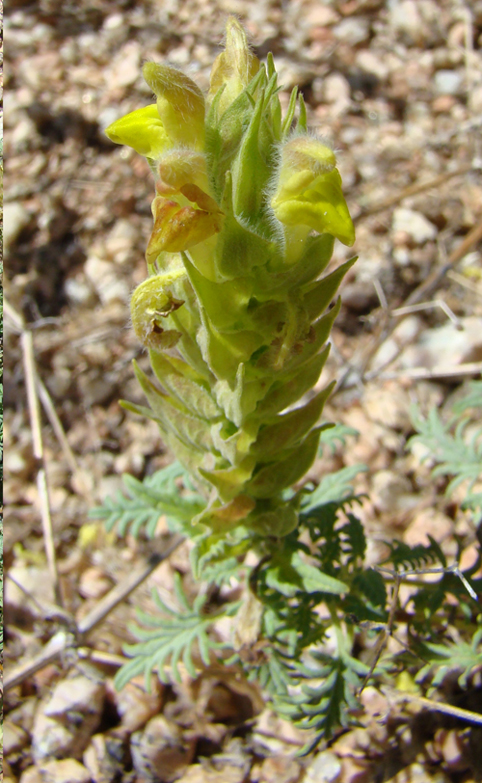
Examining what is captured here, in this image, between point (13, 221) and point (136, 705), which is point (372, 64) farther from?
point (136, 705)

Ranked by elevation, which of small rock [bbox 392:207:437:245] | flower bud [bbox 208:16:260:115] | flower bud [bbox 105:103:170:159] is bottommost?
small rock [bbox 392:207:437:245]

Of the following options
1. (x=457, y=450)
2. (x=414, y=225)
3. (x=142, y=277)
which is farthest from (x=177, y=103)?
(x=414, y=225)

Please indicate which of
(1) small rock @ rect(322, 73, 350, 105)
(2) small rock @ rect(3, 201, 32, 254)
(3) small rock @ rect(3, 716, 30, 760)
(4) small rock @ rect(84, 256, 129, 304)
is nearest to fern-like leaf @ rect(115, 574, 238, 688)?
(3) small rock @ rect(3, 716, 30, 760)

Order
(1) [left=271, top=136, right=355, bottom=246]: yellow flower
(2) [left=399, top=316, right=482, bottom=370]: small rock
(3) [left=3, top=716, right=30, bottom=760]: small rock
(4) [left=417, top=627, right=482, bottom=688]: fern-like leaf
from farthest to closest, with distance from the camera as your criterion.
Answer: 1. (2) [left=399, top=316, right=482, bottom=370]: small rock
2. (3) [left=3, top=716, right=30, bottom=760]: small rock
3. (4) [left=417, top=627, right=482, bottom=688]: fern-like leaf
4. (1) [left=271, top=136, right=355, bottom=246]: yellow flower

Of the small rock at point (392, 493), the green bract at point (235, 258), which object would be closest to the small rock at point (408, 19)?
the small rock at point (392, 493)

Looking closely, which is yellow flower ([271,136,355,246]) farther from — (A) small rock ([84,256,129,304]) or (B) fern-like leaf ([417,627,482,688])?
(A) small rock ([84,256,129,304])

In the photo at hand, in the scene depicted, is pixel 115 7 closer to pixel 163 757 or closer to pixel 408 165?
pixel 408 165
